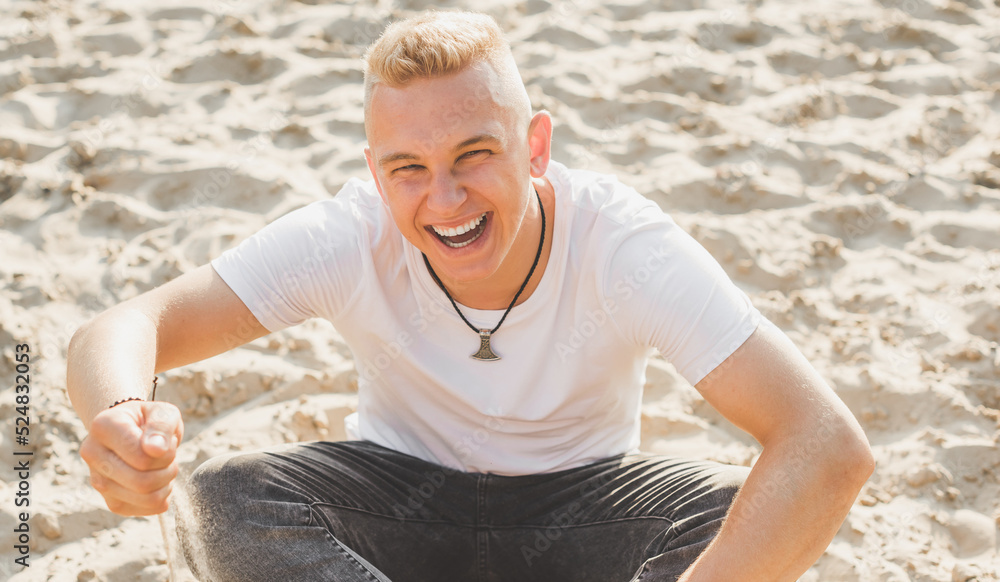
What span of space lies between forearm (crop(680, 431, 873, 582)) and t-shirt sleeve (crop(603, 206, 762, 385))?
21cm

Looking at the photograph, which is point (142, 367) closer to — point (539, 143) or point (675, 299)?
point (539, 143)

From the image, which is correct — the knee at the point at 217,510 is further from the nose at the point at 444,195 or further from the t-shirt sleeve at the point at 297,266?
the nose at the point at 444,195

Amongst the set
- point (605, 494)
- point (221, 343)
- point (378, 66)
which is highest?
point (378, 66)

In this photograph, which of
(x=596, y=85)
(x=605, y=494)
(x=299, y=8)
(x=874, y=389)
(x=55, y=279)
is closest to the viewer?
(x=605, y=494)

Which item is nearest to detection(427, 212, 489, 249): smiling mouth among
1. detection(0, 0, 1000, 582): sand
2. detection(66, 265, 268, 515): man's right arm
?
detection(66, 265, 268, 515): man's right arm

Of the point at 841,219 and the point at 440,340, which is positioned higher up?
the point at 440,340

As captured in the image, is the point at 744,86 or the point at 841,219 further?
the point at 744,86

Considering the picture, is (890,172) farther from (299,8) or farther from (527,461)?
(299,8)

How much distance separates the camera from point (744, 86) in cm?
376

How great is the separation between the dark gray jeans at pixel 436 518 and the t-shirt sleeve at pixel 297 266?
12.4 inches

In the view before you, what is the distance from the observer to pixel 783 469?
1.43 m

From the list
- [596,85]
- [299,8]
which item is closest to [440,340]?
[596,85]

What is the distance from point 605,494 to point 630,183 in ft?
5.64

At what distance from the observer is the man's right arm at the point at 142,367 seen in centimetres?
133
